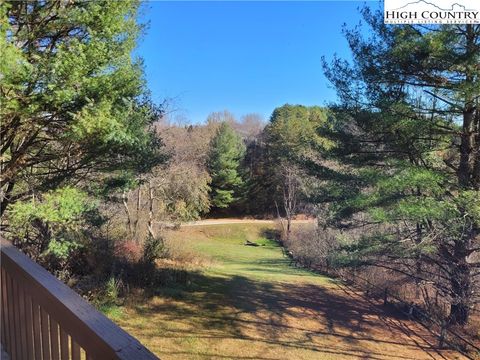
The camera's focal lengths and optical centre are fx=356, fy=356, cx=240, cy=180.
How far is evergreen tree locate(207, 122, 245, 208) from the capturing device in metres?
30.4

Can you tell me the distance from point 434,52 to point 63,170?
266 inches

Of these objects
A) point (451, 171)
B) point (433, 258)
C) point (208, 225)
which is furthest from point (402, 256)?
point (208, 225)

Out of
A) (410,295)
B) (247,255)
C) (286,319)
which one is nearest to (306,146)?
(286,319)

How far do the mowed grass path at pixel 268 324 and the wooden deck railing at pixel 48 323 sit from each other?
159 inches

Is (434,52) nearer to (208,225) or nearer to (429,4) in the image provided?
(429,4)

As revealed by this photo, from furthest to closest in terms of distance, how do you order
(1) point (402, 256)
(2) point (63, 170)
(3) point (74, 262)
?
(3) point (74, 262) → (1) point (402, 256) → (2) point (63, 170)

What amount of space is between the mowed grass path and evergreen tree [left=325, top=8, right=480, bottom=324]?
139 cm

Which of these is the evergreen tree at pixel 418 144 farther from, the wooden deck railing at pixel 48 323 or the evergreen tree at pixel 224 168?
the evergreen tree at pixel 224 168

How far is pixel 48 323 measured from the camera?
1487 mm

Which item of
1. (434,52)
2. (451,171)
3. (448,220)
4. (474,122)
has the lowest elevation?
(448,220)

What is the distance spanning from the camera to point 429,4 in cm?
639

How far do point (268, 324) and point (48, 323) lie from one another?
6501 millimetres

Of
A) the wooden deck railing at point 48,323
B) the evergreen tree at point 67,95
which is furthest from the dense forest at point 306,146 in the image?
the wooden deck railing at point 48,323

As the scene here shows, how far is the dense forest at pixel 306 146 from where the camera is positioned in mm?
4949
